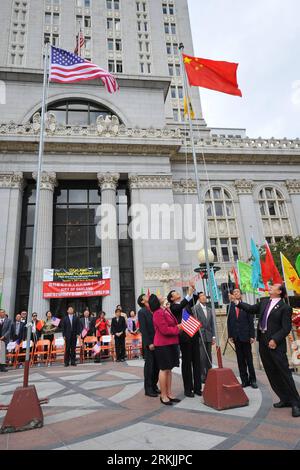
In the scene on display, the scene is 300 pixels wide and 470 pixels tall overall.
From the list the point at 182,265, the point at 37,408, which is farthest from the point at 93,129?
the point at 37,408

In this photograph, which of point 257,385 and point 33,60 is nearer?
point 257,385

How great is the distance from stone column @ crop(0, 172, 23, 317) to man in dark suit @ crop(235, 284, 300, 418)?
19.4 meters

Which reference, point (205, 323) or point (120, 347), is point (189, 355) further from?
point (120, 347)

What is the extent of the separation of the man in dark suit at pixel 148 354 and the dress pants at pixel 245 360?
208 centimetres

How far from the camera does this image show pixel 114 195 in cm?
2469

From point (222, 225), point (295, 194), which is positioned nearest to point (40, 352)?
point (222, 225)

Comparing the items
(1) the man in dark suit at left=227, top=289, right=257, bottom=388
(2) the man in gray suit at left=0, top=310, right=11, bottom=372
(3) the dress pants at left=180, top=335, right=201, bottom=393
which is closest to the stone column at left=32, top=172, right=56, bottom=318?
(2) the man in gray suit at left=0, top=310, right=11, bottom=372

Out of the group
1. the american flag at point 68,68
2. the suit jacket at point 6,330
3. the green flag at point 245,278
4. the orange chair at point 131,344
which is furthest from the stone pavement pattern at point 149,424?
the american flag at point 68,68

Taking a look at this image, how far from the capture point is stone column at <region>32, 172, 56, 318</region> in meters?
20.7

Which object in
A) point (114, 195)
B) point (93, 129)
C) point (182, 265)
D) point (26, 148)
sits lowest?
point (182, 265)

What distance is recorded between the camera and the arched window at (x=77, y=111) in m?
28.6

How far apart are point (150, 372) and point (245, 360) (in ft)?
7.94
